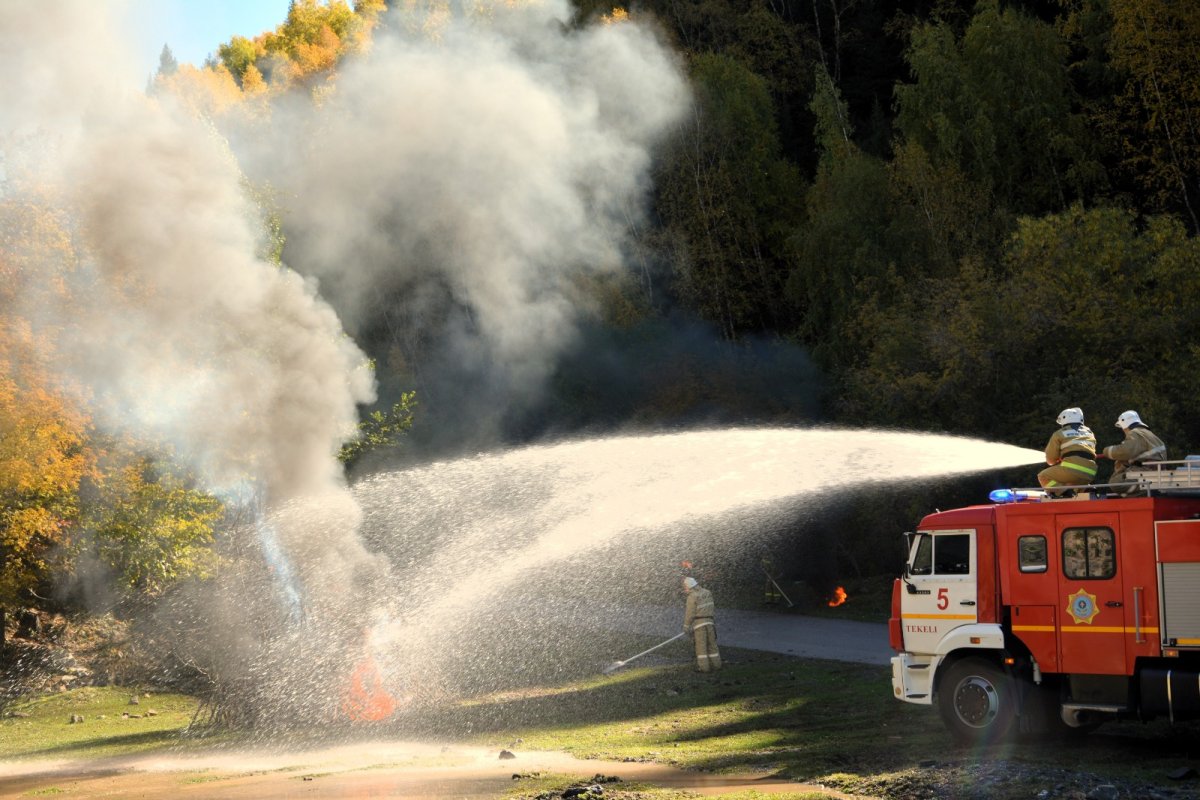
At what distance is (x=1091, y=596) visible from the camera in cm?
1274

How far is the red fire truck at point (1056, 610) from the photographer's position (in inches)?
480

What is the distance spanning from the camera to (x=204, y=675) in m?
25.0

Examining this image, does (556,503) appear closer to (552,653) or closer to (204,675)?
(552,653)

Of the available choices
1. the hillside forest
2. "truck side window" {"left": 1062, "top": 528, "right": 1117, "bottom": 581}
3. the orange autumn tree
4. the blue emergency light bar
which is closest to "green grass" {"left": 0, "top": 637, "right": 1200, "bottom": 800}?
"truck side window" {"left": 1062, "top": 528, "right": 1117, "bottom": 581}

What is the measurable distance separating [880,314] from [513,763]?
20146mm

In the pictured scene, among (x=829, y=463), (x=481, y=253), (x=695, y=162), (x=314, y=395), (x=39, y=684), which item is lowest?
(x=39, y=684)

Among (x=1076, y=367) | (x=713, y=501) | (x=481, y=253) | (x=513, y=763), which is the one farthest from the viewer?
(x=481, y=253)

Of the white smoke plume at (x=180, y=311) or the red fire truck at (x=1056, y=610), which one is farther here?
the white smoke plume at (x=180, y=311)

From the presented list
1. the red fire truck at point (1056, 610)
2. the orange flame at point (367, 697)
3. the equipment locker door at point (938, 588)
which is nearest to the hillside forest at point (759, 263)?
the orange flame at point (367, 697)

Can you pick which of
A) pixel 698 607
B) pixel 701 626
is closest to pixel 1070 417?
pixel 698 607

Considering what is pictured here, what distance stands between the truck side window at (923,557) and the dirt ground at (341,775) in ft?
10.3

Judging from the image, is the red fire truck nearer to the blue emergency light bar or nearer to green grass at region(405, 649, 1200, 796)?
the blue emergency light bar

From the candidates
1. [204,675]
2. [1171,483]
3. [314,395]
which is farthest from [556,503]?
[1171,483]

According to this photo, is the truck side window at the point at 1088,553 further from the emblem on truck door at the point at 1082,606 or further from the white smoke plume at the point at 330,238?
the white smoke plume at the point at 330,238
